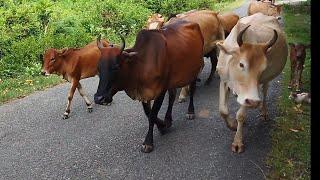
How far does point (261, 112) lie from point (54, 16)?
29.4 feet

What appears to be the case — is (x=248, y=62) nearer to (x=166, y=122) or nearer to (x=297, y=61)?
(x=166, y=122)

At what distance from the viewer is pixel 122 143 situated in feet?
21.2

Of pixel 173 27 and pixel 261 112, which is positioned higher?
pixel 173 27

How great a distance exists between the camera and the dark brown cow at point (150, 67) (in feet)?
18.2

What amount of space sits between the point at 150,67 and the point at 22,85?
5360 mm

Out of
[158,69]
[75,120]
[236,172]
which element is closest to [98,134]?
[75,120]

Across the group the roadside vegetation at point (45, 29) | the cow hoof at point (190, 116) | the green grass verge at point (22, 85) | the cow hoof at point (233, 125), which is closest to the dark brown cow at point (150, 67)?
the cow hoof at point (190, 116)

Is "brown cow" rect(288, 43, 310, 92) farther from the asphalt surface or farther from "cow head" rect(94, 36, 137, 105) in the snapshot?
"cow head" rect(94, 36, 137, 105)

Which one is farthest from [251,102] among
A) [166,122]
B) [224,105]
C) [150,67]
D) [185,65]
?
[166,122]

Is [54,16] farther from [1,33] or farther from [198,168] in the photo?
[198,168]

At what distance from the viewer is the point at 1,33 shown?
12.1 m

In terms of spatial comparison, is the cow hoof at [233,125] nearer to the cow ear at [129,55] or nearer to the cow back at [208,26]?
the cow ear at [129,55]

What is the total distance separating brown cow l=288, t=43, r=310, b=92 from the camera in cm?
772

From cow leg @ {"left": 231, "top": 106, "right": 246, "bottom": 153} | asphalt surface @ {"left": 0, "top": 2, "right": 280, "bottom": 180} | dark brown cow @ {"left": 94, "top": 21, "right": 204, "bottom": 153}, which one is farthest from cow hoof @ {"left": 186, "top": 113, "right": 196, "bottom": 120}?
cow leg @ {"left": 231, "top": 106, "right": 246, "bottom": 153}
